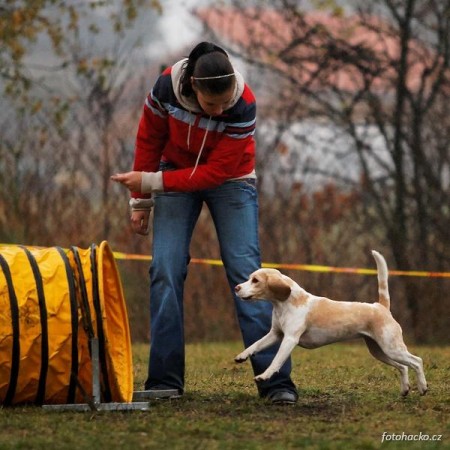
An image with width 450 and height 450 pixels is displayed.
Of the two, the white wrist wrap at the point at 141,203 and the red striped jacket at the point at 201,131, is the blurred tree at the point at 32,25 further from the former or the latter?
the red striped jacket at the point at 201,131

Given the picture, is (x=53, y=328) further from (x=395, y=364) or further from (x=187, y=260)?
(x=395, y=364)

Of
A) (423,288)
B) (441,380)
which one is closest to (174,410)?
(441,380)

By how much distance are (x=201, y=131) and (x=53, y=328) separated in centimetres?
117

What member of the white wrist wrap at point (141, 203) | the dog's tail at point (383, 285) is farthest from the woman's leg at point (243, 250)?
the dog's tail at point (383, 285)

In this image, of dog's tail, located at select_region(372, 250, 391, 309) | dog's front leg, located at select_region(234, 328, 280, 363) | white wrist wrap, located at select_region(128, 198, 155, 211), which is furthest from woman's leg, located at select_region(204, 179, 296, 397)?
dog's tail, located at select_region(372, 250, 391, 309)

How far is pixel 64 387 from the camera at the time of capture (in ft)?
17.8

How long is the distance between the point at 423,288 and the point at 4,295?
7.55 metres

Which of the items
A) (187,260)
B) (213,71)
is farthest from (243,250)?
(213,71)

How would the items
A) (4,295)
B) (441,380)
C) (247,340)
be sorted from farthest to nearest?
(441,380), (247,340), (4,295)

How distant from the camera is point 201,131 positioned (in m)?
5.54

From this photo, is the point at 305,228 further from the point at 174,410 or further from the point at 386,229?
the point at 174,410

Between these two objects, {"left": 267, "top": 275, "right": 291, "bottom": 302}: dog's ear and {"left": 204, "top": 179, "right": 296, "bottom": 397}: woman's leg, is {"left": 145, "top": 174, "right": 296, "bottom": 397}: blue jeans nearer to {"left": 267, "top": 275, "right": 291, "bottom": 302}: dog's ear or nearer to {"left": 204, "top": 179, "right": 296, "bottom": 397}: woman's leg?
{"left": 204, "top": 179, "right": 296, "bottom": 397}: woman's leg

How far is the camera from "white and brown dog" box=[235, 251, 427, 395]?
543 cm

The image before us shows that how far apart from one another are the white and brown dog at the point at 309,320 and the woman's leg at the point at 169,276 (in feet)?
1.28
